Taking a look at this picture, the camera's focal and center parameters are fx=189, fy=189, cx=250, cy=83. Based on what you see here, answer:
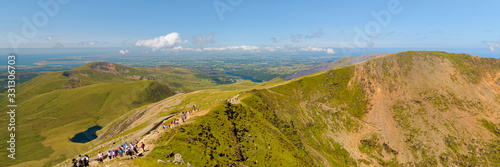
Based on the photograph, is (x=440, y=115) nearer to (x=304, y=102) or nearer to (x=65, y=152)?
(x=304, y=102)

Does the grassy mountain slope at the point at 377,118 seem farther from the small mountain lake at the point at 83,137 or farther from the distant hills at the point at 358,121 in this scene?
the small mountain lake at the point at 83,137

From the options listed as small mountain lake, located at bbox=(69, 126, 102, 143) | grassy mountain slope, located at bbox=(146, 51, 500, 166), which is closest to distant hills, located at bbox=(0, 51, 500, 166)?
grassy mountain slope, located at bbox=(146, 51, 500, 166)

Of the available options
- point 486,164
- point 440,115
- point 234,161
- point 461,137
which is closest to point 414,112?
point 440,115

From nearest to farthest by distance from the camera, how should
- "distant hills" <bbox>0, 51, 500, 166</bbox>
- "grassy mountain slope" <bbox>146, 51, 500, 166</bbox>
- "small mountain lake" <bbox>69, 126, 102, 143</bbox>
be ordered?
"distant hills" <bbox>0, 51, 500, 166</bbox> → "grassy mountain slope" <bbox>146, 51, 500, 166</bbox> → "small mountain lake" <bbox>69, 126, 102, 143</bbox>

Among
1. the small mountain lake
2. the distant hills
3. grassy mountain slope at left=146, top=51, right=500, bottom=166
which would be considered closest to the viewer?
the distant hills

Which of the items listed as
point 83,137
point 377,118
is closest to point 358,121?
point 377,118

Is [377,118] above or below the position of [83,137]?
above

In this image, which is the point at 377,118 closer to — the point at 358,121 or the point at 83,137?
the point at 358,121

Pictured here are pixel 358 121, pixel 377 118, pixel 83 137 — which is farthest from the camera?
pixel 83 137

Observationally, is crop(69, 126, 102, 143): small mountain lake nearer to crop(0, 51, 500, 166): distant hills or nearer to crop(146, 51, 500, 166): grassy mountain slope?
Answer: crop(0, 51, 500, 166): distant hills

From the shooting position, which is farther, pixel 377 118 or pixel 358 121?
pixel 377 118
